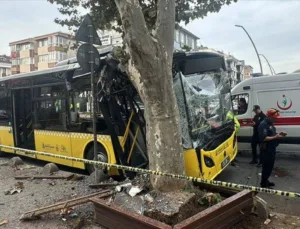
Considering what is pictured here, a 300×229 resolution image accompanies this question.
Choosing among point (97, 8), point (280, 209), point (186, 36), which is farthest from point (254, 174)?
point (186, 36)

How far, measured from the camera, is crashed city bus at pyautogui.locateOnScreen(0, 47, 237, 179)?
5.55 m

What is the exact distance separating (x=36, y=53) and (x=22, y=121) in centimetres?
5579

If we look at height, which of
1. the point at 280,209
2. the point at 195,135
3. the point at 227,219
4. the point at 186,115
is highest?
the point at 186,115

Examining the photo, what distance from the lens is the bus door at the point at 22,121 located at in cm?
931

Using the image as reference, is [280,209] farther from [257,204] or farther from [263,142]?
[263,142]

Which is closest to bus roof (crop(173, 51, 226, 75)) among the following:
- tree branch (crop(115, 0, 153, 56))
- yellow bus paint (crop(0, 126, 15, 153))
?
tree branch (crop(115, 0, 153, 56))

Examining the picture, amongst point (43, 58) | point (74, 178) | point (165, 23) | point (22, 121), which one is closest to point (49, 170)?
point (74, 178)

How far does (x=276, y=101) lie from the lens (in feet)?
30.2

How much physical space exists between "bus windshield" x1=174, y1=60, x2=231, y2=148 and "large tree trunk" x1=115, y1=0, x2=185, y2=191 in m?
1.02

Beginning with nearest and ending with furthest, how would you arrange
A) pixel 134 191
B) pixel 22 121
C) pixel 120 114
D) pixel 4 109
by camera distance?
pixel 134 191, pixel 120 114, pixel 22 121, pixel 4 109

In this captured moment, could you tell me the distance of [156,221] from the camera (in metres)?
3.50

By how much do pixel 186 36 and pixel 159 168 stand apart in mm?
54223

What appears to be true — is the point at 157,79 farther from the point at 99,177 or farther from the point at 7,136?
the point at 7,136

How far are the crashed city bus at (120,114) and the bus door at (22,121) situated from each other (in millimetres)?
560
